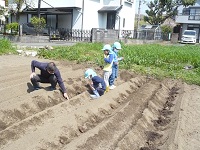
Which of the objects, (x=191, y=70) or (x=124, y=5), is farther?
(x=124, y=5)

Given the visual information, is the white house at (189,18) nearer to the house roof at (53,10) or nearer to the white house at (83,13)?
the white house at (83,13)

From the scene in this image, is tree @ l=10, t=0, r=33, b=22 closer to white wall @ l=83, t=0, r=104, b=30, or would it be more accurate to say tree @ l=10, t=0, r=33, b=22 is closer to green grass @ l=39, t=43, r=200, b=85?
white wall @ l=83, t=0, r=104, b=30

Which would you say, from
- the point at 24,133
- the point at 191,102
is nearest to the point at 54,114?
the point at 24,133

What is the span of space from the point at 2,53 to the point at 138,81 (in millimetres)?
6197

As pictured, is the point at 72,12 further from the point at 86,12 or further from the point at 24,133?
the point at 24,133

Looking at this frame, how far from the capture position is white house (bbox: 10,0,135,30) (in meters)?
23.1

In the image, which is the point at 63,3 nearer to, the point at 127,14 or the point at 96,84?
the point at 127,14

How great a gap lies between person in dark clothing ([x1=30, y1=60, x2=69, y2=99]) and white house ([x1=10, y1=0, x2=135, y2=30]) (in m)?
17.2

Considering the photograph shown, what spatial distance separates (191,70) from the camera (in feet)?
34.7

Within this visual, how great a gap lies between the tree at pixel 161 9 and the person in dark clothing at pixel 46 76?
30.7 metres

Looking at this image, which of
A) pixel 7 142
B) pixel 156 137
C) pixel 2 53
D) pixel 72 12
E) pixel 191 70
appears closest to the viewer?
pixel 7 142

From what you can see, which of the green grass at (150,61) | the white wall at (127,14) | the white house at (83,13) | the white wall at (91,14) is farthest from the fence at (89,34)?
the green grass at (150,61)

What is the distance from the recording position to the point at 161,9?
35156 mm

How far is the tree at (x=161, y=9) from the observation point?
1346 inches
